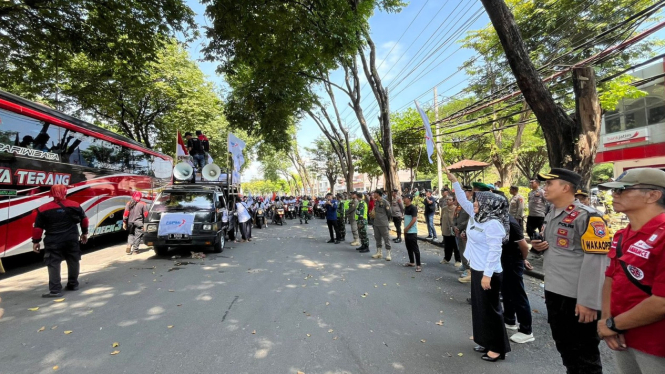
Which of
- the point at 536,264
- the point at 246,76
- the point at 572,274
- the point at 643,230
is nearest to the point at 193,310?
the point at 572,274

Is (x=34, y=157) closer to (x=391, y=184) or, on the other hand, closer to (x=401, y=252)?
(x=401, y=252)

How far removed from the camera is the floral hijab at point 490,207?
324 centimetres

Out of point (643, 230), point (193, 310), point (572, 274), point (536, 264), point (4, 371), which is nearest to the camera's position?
point (643, 230)

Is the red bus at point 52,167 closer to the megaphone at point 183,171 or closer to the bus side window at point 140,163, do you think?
the bus side window at point 140,163

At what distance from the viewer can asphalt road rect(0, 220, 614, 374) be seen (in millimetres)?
3035

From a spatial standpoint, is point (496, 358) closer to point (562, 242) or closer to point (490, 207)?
point (562, 242)

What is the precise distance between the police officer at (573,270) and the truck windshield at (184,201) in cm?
792

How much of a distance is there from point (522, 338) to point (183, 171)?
10.2m

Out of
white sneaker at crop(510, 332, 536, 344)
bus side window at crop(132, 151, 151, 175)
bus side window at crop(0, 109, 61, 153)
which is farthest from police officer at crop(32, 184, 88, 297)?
bus side window at crop(132, 151, 151, 175)

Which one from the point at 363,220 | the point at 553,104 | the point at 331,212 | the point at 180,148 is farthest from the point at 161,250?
the point at 553,104

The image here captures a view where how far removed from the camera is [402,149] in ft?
78.3

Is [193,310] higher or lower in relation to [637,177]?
lower

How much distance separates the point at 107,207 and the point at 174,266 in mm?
4644

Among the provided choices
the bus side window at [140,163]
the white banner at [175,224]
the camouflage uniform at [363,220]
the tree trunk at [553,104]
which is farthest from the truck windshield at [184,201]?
the tree trunk at [553,104]
